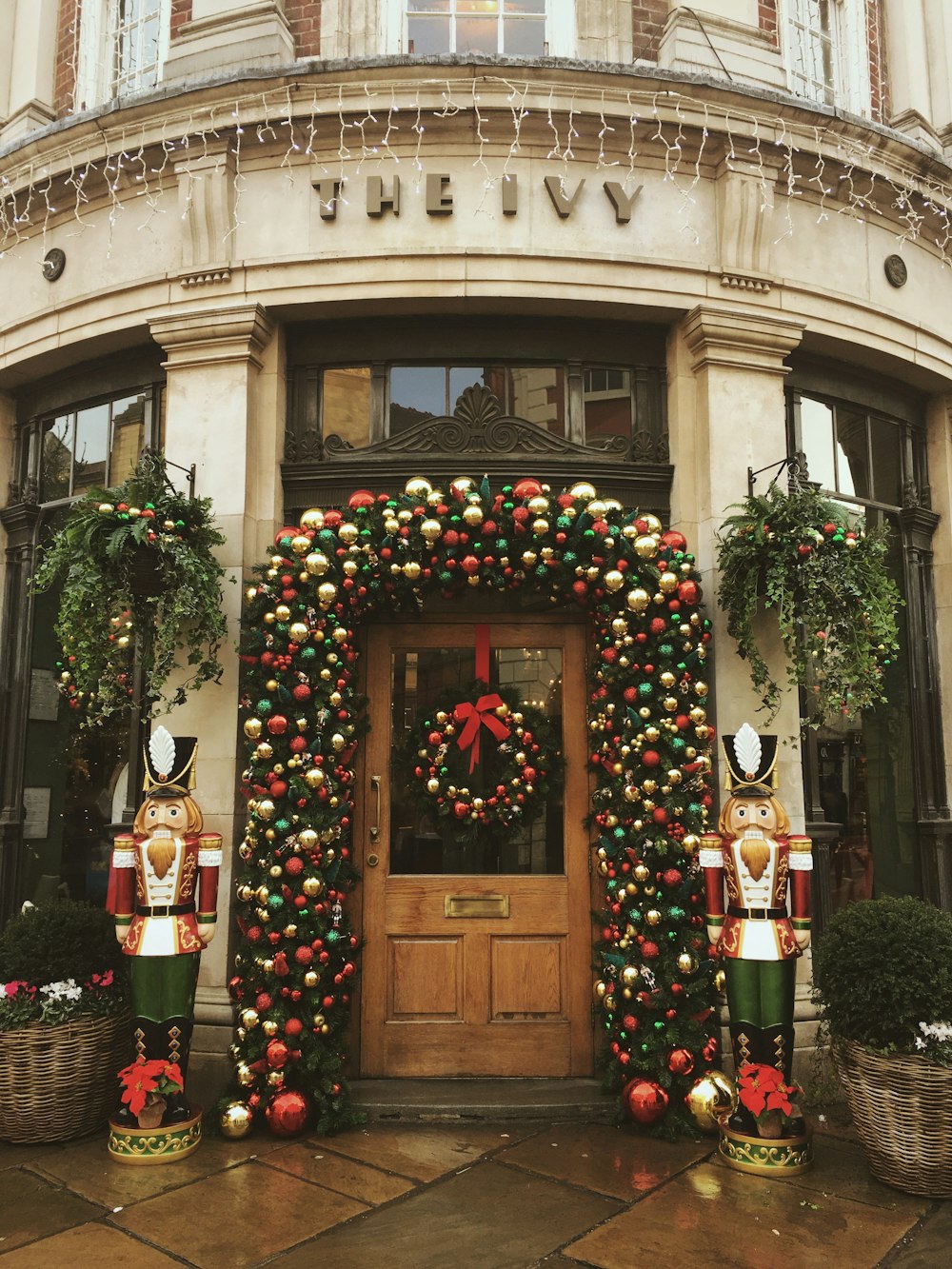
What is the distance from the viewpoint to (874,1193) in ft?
Result: 14.5

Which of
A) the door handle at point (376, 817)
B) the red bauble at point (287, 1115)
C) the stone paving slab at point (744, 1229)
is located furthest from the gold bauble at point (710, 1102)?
the door handle at point (376, 817)

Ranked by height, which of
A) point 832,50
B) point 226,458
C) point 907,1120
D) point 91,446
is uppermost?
point 832,50

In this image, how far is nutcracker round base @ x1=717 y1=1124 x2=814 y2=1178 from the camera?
4605 mm

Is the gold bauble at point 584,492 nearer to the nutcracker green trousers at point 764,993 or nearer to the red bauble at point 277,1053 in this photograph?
the nutcracker green trousers at point 764,993

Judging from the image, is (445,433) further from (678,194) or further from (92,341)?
(92,341)

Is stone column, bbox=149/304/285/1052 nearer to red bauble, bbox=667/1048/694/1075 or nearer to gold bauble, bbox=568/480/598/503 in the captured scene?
gold bauble, bbox=568/480/598/503

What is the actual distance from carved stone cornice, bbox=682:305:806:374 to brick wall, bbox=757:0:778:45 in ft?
7.68

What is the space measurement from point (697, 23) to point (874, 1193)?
6900 mm

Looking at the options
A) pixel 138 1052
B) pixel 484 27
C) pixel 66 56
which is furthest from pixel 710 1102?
pixel 66 56

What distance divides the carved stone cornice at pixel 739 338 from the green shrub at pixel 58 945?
4.96 metres

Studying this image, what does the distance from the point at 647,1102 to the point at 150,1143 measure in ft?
8.20

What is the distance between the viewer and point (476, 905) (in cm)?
590

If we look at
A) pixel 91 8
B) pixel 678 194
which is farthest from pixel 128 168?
pixel 678 194

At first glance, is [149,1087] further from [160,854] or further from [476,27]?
[476,27]
